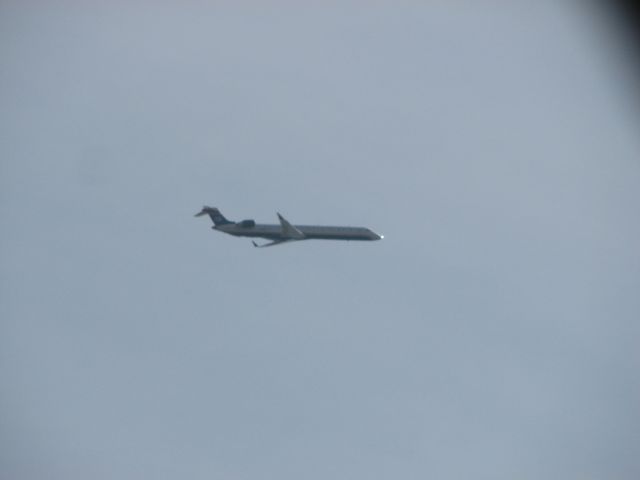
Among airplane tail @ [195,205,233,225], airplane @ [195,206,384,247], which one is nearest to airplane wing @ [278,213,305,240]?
airplane @ [195,206,384,247]

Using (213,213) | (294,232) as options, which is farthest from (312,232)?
(213,213)

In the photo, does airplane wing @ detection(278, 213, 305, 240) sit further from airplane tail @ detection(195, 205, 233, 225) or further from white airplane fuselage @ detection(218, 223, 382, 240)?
airplane tail @ detection(195, 205, 233, 225)

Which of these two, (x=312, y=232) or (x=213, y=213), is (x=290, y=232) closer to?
(x=312, y=232)

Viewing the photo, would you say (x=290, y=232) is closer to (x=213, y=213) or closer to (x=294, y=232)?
(x=294, y=232)

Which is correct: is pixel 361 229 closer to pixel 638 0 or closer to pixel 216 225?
pixel 216 225

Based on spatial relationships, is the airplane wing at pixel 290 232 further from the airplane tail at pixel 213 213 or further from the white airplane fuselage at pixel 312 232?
the airplane tail at pixel 213 213

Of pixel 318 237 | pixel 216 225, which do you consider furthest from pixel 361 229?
pixel 216 225

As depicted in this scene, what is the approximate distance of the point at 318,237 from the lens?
317 ft

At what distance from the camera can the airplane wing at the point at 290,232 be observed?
9531 cm

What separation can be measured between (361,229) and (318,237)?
345 centimetres

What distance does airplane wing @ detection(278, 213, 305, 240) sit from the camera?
95312 millimetres

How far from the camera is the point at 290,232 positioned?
95.9m

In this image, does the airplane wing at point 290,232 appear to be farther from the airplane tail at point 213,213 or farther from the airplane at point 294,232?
the airplane tail at point 213,213

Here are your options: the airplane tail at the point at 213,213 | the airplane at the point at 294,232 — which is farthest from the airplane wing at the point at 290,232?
the airplane tail at the point at 213,213
